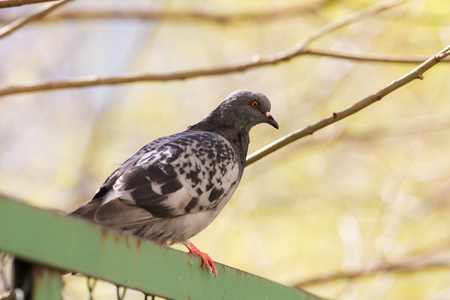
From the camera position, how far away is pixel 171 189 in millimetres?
4113

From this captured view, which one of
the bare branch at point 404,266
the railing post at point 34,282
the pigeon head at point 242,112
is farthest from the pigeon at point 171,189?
the bare branch at point 404,266

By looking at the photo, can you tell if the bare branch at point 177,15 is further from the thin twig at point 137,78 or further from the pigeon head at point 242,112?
the pigeon head at point 242,112

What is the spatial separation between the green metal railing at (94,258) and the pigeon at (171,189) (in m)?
0.73

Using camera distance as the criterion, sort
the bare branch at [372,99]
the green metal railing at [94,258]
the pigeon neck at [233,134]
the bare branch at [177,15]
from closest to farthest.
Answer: the green metal railing at [94,258] → the bare branch at [372,99] → the pigeon neck at [233,134] → the bare branch at [177,15]

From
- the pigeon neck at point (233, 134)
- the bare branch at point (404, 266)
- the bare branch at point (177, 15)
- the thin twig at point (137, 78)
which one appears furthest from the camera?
the bare branch at point (177, 15)

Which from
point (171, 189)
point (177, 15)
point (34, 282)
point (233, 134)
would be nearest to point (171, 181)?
point (171, 189)

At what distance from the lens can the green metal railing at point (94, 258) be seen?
78.8 inches

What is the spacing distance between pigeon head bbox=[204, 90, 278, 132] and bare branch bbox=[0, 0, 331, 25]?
3235mm

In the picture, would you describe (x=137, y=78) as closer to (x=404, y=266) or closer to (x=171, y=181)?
(x=171, y=181)

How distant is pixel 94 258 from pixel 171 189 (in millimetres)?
1852

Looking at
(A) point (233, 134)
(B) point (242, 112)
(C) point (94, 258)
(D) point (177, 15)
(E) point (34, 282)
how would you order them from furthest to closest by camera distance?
(D) point (177, 15) → (B) point (242, 112) → (A) point (233, 134) → (C) point (94, 258) → (E) point (34, 282)

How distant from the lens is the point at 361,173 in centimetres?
1066

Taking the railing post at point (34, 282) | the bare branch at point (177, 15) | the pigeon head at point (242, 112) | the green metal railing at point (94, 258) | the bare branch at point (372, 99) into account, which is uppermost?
the bare branch at point (177, 15)

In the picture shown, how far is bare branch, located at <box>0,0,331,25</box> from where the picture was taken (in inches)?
321
